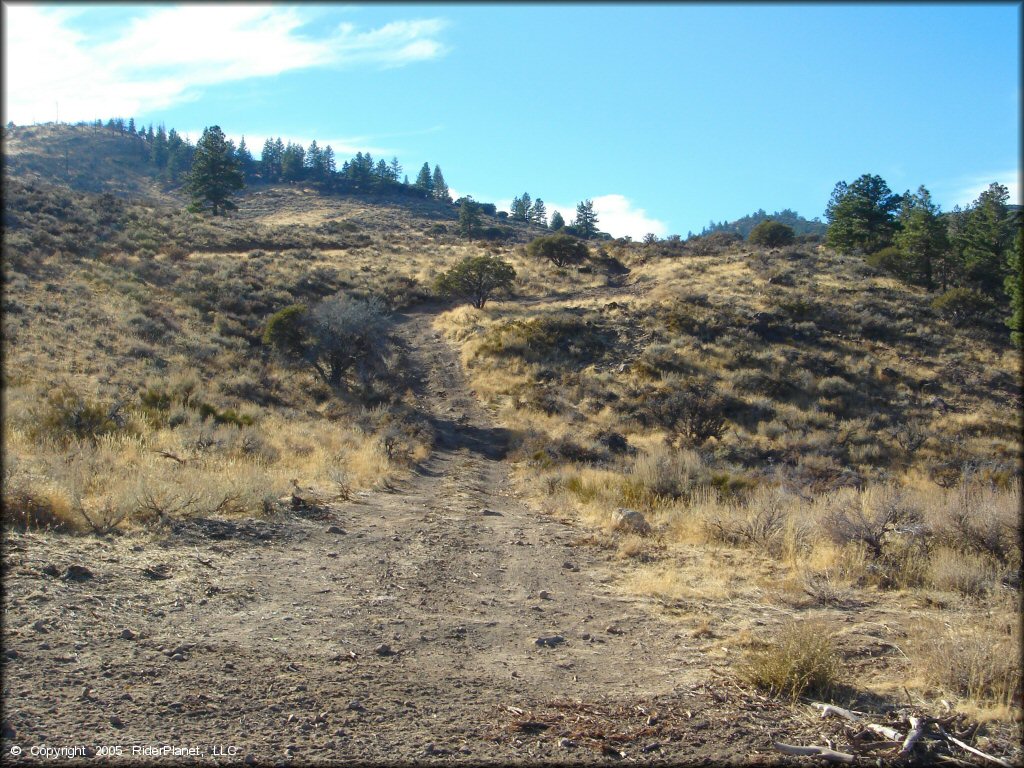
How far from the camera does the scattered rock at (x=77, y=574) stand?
5.18m

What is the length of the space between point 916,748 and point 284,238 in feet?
176

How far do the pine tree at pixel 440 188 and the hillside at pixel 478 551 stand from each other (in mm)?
87980

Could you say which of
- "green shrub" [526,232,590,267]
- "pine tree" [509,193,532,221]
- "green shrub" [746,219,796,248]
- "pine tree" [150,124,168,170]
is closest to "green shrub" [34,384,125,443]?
"green shrub" [526,232,590,267]

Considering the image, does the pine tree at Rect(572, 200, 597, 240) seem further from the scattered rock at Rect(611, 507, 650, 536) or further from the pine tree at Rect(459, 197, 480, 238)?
the scattered rock at Rect(611, 507, 650, 536)

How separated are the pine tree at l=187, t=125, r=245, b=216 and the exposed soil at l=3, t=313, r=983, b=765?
5889cm

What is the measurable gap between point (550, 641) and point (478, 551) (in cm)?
281

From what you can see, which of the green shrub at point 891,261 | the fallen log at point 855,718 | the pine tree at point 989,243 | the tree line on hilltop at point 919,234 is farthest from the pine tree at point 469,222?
the fallen log at point 855,718

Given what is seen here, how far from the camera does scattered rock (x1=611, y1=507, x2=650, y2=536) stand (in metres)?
8.69

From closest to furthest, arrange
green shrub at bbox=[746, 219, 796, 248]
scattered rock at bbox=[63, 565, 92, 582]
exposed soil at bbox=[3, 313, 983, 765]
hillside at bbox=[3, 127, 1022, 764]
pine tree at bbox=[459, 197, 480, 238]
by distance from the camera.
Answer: exposed soil at bbox=[3, 313, 983, 765]
hillside at bbox=[3, 127, 1022, 764]
scattered rock at bbox=[63, 565, 92, 582]
green shrub at bbox=[746, 219, 796, 248]
pine tree at bbox=[459, 197, 480, 238]

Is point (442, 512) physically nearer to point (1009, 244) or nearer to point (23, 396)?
point (23, 396)

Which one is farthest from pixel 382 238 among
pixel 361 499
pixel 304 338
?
pixel 361 499

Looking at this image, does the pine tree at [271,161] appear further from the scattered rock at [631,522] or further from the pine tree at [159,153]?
the scattered rock at [631,522]

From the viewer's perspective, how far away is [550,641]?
5.02 m

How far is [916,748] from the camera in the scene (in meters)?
3.37
